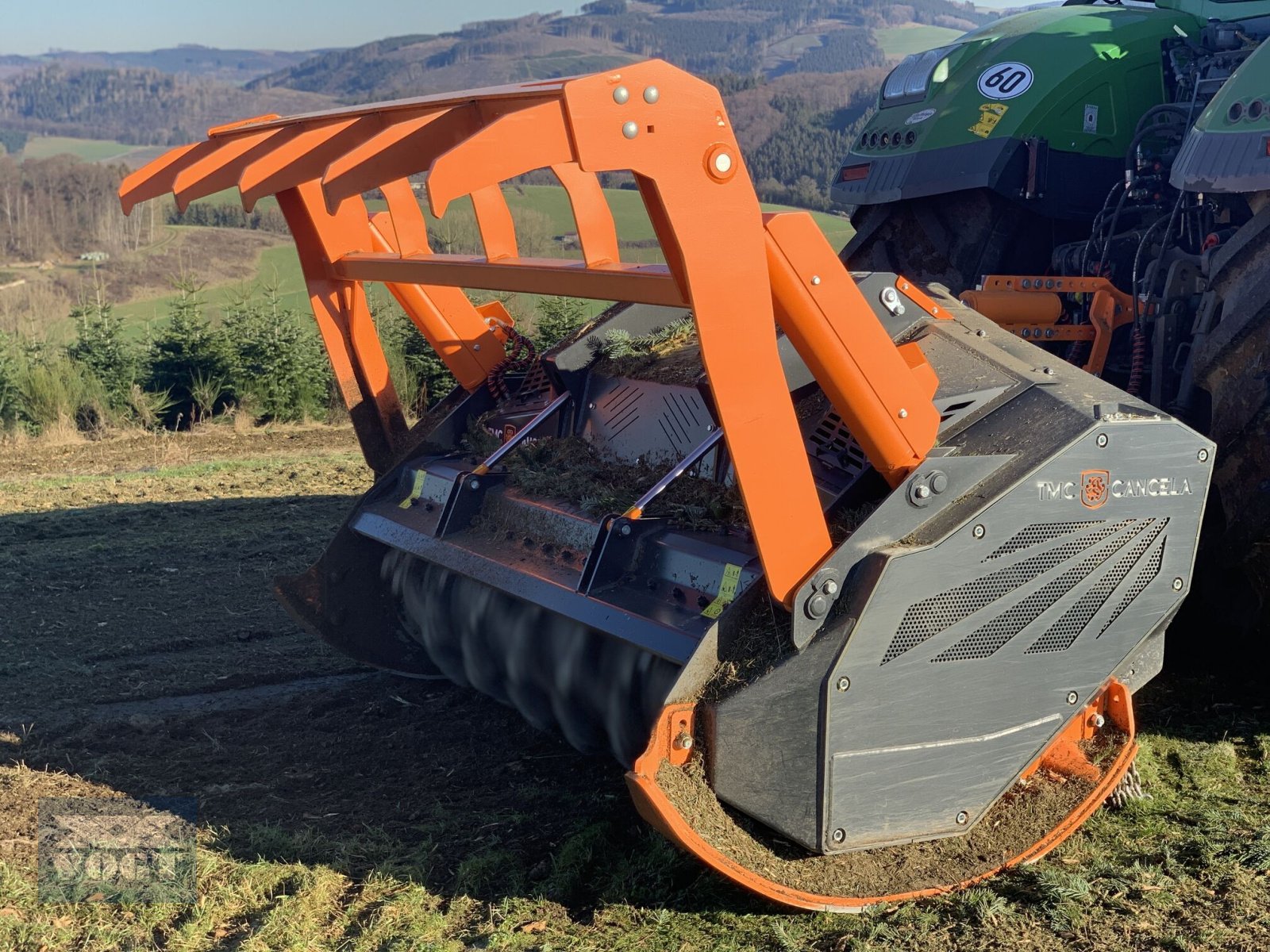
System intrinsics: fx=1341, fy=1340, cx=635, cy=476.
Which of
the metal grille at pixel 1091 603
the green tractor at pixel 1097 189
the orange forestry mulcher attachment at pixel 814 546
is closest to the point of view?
the orange forestry mulcher attachment at pixel 814 546

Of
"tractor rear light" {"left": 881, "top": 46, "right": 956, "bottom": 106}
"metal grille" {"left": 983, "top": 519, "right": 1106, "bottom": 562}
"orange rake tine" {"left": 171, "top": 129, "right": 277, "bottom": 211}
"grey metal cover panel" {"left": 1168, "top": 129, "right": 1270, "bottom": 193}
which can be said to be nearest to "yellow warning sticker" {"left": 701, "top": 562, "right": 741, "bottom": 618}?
"metal grille" {"left": 983, "top": 519, "right": 1106, "bottom": 562}

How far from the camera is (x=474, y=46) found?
219ft

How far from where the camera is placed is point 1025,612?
9.84 feet

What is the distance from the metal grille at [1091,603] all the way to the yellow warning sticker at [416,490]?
6.94ft

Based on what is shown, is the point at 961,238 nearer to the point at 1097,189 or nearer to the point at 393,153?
the point at 1097,189

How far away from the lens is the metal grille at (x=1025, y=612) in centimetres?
296

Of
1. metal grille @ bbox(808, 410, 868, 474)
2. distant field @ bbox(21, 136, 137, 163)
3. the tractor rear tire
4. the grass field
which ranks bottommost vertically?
distant field @ bbox(21, 136, 137, 163)

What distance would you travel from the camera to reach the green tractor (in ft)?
12.0

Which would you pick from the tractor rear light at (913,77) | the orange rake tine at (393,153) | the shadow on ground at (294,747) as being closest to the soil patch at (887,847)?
the shadow on ground at (294,747)

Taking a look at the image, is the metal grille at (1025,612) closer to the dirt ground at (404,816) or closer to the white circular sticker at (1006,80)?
the dirt ground at (404,816)

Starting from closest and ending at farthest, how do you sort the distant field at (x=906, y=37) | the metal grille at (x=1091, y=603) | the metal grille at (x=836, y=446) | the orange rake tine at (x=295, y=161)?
1. the metal grille at (x=1091, y=603)
2. the metal grille at (x=836, y=446)
3. the orange rake tine at (x=295, y=161)
4. the distant field at (x=906, y=37)

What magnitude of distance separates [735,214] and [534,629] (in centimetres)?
156

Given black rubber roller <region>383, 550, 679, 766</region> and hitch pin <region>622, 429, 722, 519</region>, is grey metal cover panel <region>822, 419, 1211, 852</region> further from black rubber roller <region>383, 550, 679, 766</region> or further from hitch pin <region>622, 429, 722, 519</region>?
hitch pin <region>622, 429, 722, 519</region>

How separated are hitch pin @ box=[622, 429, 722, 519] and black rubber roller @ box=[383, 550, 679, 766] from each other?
327 mm
